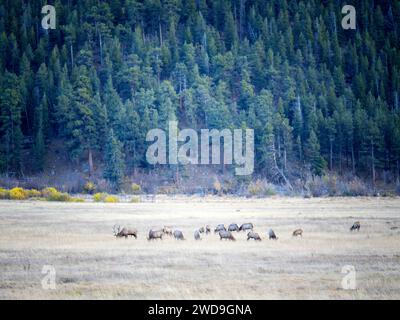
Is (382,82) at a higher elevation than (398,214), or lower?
higher

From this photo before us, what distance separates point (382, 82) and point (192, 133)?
111 feet

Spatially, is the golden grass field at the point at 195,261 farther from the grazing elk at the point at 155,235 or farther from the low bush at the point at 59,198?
the low bush at the point at 59,198

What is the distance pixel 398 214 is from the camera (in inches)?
1784

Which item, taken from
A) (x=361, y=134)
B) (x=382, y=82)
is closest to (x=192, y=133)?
(x=361, y=134)

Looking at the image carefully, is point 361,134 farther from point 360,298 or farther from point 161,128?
point 360,298

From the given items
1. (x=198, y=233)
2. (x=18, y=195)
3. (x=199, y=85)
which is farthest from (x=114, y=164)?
(x=198, y=233)

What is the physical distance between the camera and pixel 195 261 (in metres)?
24.7

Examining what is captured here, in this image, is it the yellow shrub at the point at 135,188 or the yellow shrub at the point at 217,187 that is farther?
the yellow shrub at the point at 217,187

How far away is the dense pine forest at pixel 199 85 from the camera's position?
84.9 metres

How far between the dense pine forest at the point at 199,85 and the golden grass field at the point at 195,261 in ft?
144

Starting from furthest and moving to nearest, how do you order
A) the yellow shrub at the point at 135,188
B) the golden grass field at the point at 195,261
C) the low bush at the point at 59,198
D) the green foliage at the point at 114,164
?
1. the green foliage at the point at 114,164
2. the yellow shrub at the point at 135,188
3. the low bush at the point at 59,198
4. the golden grass field at the point at 195,261

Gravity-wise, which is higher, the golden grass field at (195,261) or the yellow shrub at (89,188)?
the golden grass field at (195,261)

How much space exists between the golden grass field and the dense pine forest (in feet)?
144

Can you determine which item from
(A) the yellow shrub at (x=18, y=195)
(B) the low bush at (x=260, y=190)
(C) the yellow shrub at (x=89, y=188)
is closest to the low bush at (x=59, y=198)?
(A) the yellow shrub at (x=18, y=195)
